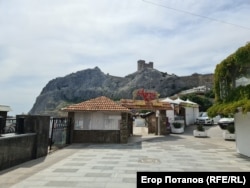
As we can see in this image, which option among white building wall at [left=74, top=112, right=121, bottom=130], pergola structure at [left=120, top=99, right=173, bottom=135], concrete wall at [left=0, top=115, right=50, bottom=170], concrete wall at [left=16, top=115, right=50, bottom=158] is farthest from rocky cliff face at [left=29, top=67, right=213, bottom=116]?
concrete wall at [left=0, top=115, right=50, bottom=170]

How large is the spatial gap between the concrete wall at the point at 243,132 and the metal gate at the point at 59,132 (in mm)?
10470

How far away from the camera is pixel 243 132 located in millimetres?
13836

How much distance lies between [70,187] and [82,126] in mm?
12503

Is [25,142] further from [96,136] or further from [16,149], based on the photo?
[96,136]

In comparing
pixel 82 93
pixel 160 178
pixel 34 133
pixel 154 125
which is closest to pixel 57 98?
pixel 82 93

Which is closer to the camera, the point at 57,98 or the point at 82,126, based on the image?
the point at 82,126

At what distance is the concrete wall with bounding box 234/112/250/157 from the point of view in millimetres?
13266

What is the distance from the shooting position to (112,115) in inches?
775

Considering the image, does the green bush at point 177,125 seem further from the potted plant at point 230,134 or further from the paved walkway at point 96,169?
the paved walkway at point 96,169

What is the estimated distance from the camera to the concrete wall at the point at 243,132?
1327cm

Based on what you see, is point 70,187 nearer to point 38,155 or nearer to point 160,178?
point 160,178

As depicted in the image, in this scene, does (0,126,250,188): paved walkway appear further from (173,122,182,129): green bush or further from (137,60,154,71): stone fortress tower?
(137,60,154,71): stone fortress tower

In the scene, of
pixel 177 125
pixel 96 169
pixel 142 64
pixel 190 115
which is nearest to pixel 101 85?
pixel 142 64

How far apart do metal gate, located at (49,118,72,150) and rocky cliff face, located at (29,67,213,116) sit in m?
62.9
